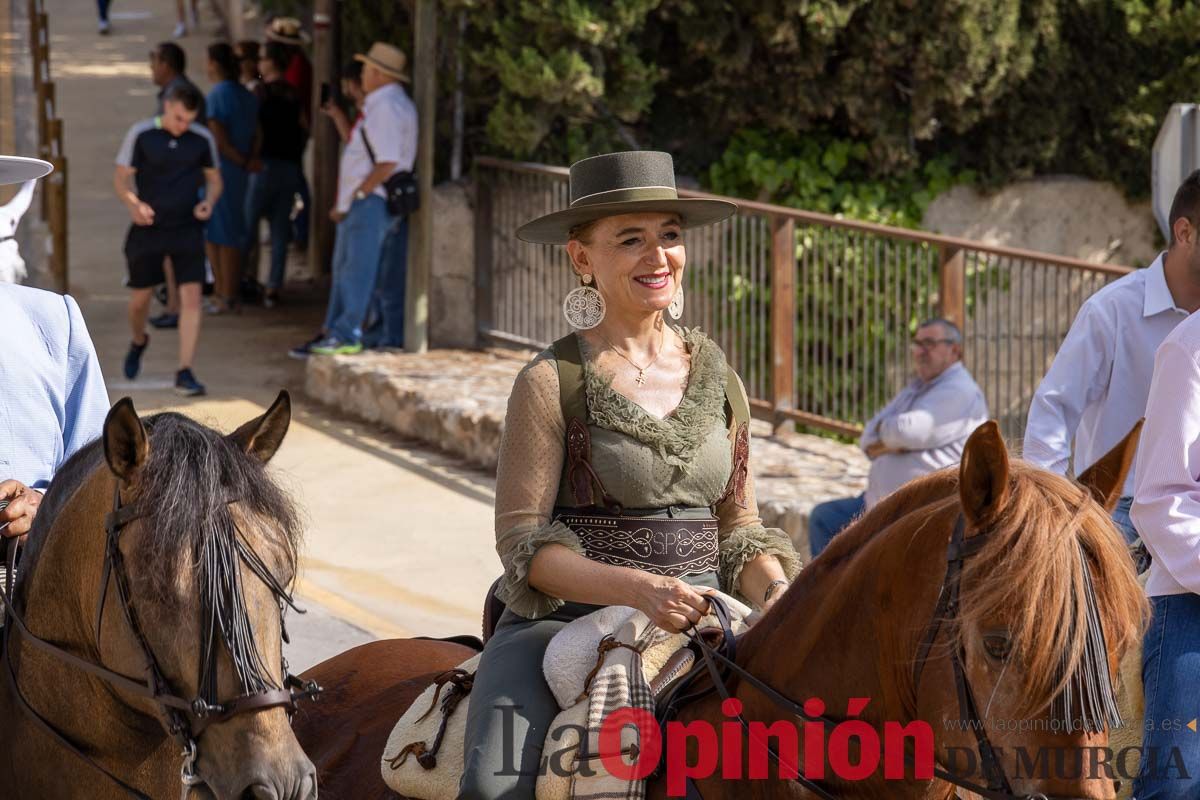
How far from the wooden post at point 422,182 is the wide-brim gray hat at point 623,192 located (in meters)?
8.43

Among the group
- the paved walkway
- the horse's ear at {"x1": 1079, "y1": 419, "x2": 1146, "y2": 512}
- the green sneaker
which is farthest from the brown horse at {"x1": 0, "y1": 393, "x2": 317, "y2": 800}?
the green sneaker

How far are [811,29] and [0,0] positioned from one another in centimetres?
858

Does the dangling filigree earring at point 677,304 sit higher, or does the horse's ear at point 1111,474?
the dangling filigree earring at point 677,304

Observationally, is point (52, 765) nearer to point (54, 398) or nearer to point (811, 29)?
point (54, 398)

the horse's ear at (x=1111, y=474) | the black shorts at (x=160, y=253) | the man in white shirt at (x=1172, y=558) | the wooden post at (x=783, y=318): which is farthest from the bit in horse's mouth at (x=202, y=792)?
the black shorts at (x=160, y=253)

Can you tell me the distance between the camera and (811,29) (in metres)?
11.9

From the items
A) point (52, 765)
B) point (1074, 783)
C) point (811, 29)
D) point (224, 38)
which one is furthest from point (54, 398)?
point (224, 38)

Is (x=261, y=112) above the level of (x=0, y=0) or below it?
below

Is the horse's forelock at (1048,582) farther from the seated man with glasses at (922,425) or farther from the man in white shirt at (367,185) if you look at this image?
the man in white shirt at (367,185)

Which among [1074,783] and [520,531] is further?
[520,531]

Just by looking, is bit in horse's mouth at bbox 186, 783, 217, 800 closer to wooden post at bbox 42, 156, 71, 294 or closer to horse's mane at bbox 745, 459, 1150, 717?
horse's mane at bbox 745, 459, 1150, 717

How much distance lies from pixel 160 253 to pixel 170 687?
9.29m

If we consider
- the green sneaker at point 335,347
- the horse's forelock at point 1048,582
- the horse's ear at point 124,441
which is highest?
the horse's ear at point 124,441

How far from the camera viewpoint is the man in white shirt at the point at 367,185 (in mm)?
12117
